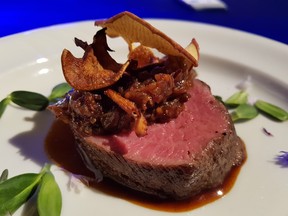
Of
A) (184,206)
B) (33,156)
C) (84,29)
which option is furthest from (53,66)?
(184,206)

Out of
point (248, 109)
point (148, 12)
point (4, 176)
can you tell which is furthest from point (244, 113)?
point (148, 12)

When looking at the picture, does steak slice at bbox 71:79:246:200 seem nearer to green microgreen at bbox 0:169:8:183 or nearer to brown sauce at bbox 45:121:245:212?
brown sauce at bbox 45:121:245:212

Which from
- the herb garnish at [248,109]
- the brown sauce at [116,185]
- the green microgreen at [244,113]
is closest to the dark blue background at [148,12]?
the herb garnish at [248,109]

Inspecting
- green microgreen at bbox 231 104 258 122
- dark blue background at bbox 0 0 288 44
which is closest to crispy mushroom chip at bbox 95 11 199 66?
green microgreen at bbox 231 104 258 122

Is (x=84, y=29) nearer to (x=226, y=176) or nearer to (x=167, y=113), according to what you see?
(x=167, y=113)

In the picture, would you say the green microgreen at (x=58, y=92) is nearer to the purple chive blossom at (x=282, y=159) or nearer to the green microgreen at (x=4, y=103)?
the green microgreen at (x=4, y=103)

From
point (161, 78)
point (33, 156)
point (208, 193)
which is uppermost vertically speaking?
point (161, 78)
